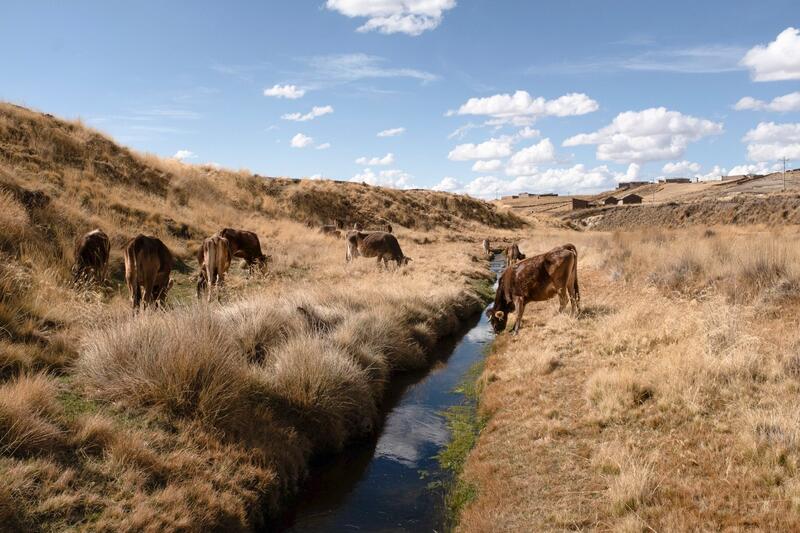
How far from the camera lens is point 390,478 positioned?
6.88m

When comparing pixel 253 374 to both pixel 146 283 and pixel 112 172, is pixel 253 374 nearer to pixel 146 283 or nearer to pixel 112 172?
pixel 146 283

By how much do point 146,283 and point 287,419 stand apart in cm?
553

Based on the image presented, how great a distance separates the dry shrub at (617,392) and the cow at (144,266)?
801 cm

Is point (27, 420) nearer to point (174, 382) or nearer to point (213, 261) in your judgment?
point (174, 382)

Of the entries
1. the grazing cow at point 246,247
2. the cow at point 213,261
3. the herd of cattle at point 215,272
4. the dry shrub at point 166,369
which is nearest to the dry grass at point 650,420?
the herd of cattle at point 215,272

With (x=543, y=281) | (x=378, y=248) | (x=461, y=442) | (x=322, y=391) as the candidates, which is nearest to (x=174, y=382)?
(x=322, y=391)

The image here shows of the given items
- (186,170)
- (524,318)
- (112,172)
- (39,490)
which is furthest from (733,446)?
(186,170)

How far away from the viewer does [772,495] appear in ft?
14.8

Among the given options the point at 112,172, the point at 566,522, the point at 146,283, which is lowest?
the point at 566,522

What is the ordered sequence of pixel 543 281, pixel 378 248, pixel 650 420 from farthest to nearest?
1. pixel 378 248
2. pixel 543 281
3. pixel 650 420

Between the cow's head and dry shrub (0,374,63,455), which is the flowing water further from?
the cow's head

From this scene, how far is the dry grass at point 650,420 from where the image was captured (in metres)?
4.71

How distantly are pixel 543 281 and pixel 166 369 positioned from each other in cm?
808

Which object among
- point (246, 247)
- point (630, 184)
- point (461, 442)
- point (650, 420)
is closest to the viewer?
point (650, 420)
